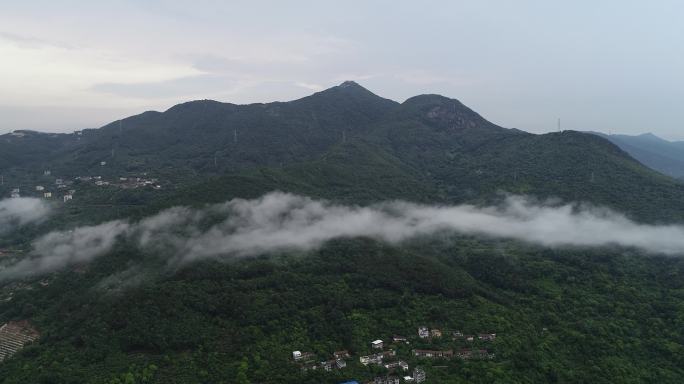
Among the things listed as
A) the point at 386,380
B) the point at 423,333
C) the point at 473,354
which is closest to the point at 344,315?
the point at 423,333

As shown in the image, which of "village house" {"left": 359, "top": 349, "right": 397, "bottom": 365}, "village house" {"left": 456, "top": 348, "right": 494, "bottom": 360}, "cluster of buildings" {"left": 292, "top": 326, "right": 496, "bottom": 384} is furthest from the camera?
"village house" {"left": 456, "top": 348, "right": 494, "bottom": 360}

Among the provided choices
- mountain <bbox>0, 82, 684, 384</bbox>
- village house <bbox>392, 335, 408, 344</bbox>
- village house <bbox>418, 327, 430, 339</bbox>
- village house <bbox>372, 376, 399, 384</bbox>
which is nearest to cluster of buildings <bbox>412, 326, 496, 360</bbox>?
mountain <bbox>0, 82, 684, 384</bbox>

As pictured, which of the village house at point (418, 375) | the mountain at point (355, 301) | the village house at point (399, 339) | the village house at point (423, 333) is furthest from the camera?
the village house at point (423, 333)

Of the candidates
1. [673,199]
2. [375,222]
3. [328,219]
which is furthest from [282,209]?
[673,199]

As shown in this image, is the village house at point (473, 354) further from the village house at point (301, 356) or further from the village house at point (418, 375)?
the village house at point (301, 356)

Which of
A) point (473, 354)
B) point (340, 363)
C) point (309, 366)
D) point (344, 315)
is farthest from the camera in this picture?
point (344, 315)

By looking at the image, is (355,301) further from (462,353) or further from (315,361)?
(462,353)

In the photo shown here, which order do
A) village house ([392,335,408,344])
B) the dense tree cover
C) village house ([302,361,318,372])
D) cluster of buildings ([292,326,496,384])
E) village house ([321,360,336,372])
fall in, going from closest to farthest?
1. cluster of buildings ([292,326,496,384])
2. village house ([302,361,318,372])
3. village house ([321,360,336,372])
4. the dense tree cover
5. village house ([392,335,408,344])

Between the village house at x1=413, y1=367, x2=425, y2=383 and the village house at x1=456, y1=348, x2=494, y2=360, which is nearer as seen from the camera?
the village house at x1=413, y1=367, x2=425, y2=383

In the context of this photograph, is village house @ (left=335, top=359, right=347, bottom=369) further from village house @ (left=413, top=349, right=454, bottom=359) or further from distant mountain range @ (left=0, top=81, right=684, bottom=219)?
distant mountain range @ (left=0, top=81, right=684, bottom=219)

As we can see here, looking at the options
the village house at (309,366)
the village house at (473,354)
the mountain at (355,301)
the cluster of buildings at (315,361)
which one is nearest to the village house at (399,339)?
the mountain at (355,301)
